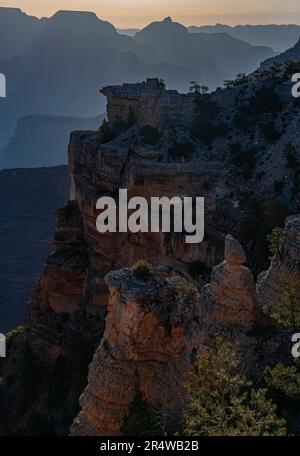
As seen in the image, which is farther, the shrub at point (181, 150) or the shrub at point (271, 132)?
the shrub at point (181, 150)

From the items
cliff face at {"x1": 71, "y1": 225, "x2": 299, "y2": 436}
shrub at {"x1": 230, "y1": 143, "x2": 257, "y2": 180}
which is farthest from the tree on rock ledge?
shrub at {"x1": 230, "y1": 143, "x2": 257, "y2": 180}

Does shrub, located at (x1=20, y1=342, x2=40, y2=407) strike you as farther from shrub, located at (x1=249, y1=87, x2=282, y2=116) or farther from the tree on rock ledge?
the tree on rock ledge

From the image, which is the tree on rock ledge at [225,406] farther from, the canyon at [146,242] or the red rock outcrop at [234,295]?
the canyon at [146,242]

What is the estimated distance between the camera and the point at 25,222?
124 meters

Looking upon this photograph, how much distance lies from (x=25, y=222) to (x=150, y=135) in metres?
76.8

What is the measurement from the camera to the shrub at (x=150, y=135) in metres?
50.6

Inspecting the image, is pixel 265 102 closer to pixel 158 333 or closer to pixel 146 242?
pixel 146 242

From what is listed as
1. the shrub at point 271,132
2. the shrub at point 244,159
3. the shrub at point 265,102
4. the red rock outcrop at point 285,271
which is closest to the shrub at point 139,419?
the red rock outcrop at point 285,271

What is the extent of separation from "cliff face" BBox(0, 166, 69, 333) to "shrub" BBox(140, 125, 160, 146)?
188 feet

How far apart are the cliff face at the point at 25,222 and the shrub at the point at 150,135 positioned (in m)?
57.4

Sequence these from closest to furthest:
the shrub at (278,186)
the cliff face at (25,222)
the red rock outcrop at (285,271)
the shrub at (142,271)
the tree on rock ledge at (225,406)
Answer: the tree on rock ledge at (225,406)
the shrub at (142,271)
the red rock outcrop at (285,271)
the shrub at (278,186)
the cliff face at (25,222)

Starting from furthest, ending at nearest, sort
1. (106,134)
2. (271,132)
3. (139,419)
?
(106,134) < (271,132) < (139,419)

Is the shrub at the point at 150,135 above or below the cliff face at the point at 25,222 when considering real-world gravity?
below

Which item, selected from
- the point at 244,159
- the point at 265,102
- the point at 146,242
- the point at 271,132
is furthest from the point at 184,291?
the point at 265,102
